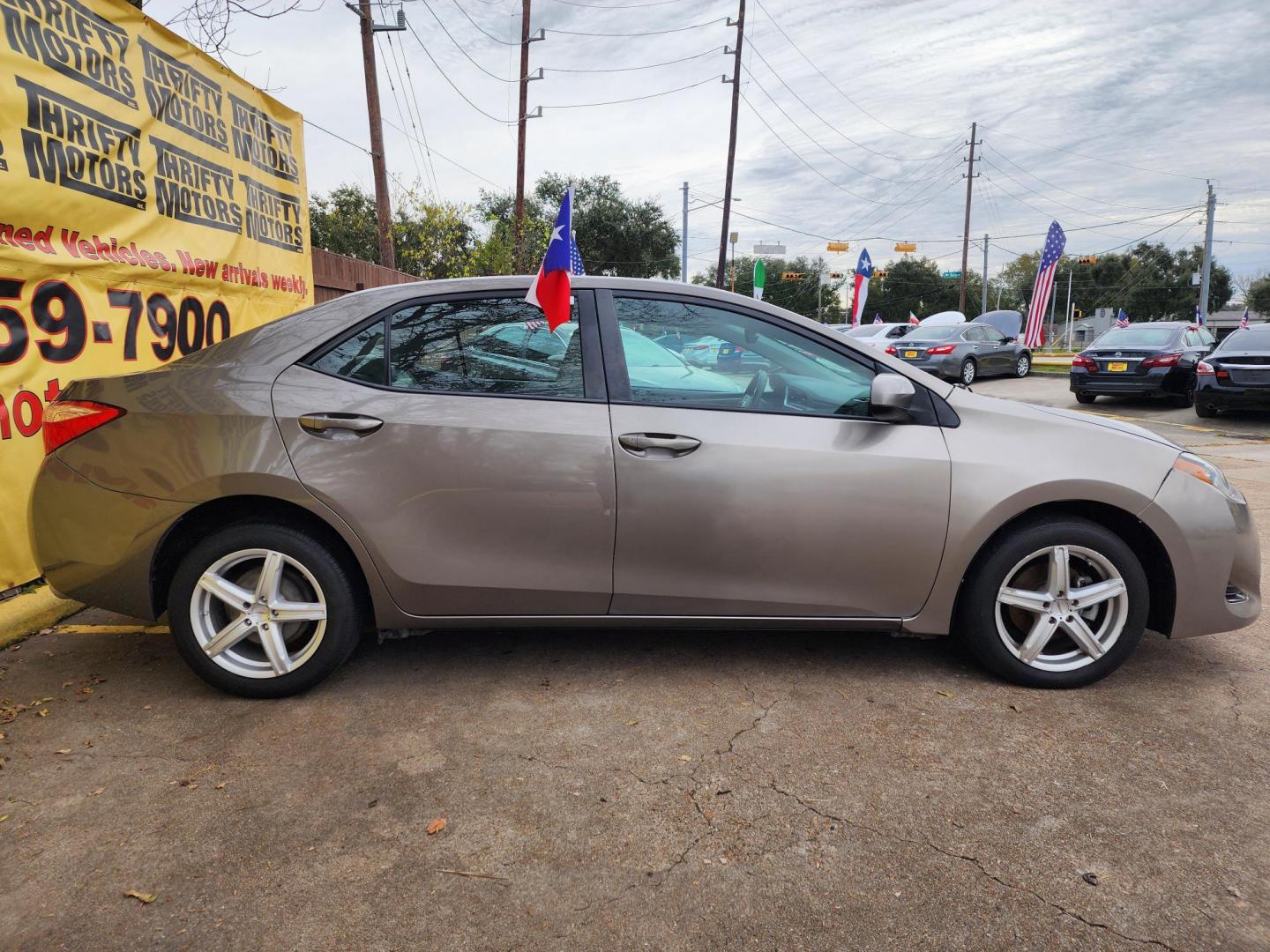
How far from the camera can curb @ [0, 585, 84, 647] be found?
3730 mm

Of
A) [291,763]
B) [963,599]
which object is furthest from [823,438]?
[291,763]

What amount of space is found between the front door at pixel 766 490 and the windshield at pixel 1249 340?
12.0 metres

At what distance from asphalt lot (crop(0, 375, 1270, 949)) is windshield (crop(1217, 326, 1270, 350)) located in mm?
10804

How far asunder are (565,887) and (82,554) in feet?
7.41

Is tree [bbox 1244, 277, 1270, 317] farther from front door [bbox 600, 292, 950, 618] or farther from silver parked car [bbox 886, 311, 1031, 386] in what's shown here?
front door [bbox 600, 292, 950, 618]

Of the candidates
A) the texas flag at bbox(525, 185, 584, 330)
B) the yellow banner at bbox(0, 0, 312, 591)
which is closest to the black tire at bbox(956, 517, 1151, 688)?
the texas flag at bbox(525, 185, 584, 330)

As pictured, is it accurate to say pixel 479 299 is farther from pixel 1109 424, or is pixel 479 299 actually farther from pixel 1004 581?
pixel 1109 424

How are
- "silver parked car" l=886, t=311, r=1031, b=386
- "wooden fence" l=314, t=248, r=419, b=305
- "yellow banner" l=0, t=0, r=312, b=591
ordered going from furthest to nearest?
"silver parked car" l=886, t=311, r=1031, b=386 < "wooden fence" l=314, t=248, r=419, b=305 < "yellow banner" l=0, t=0, r=312, b=591

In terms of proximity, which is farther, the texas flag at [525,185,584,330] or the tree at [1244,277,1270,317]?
the tree at [1244,277,1270,317]

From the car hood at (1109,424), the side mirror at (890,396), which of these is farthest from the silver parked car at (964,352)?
the side mirror at (890,396)

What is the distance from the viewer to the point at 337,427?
299 centimetres

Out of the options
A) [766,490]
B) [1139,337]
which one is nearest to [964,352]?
[1139,337]

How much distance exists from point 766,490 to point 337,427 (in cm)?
161

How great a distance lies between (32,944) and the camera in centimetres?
188
